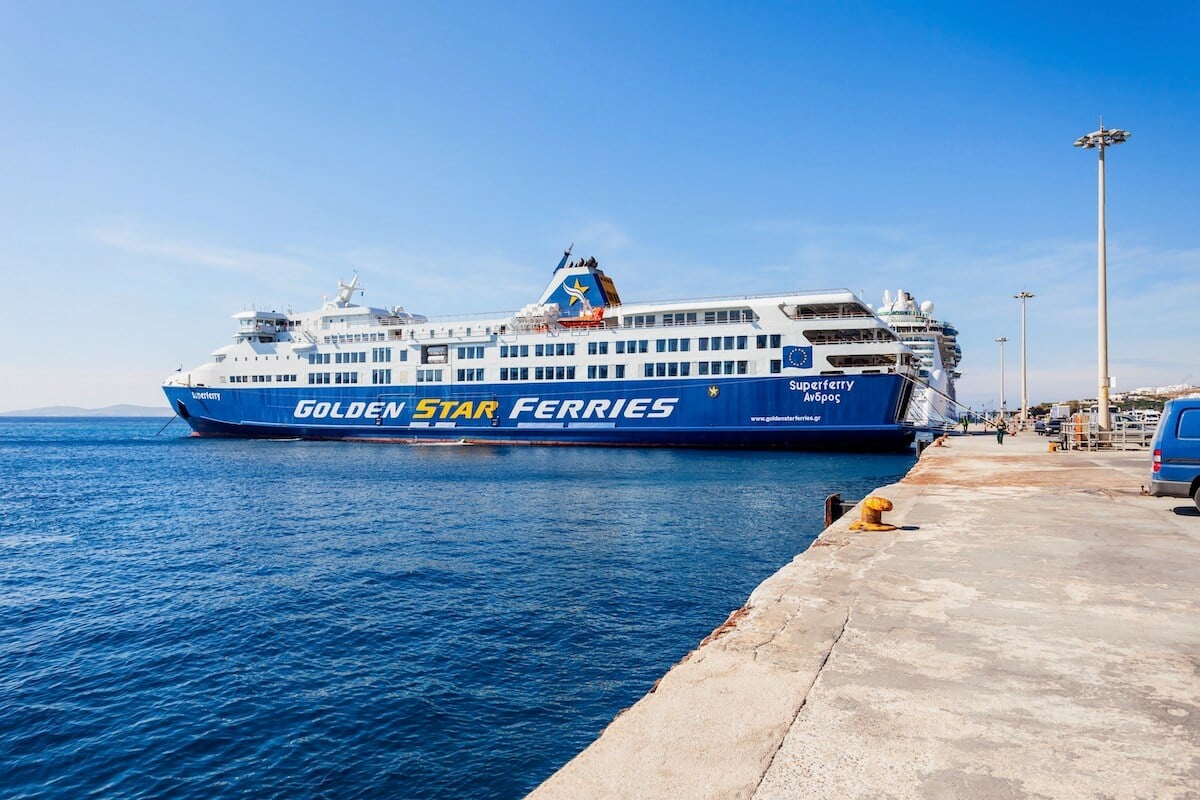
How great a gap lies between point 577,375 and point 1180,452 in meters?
40.2

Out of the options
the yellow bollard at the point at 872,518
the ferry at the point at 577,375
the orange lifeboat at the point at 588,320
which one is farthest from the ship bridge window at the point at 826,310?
the yellow bollard at the point at 872,518

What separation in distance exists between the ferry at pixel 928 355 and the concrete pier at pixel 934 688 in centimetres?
3842

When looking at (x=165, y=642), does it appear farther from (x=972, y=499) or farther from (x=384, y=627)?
(x=972, y=499)

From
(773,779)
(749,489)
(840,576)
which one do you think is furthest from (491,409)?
(773,779)

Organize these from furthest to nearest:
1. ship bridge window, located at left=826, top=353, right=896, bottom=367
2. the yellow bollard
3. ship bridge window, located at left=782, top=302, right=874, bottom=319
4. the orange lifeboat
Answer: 1. the orange lifeboat
2. ship bridge window, located at left=782, top=302, right=874, bottom=319
3. ship bridge window, located at left=826, top=353, right=896, bottom=367
4. the yellow bollard

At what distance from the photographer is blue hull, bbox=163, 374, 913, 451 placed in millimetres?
42781

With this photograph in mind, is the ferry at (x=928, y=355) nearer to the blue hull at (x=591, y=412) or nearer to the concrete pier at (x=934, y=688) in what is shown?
the blue hull at (x=591, y=412)

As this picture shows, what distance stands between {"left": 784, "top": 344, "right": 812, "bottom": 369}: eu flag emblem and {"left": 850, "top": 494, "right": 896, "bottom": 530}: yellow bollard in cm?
3406

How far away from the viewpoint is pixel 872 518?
34.6ft

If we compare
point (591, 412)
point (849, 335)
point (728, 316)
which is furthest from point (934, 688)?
point (591, 412)

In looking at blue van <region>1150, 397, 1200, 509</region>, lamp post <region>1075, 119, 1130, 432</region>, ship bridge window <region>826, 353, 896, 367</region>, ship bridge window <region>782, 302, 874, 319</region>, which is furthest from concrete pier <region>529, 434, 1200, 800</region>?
ship bridge window <region>782, 302, 874, 319</region>

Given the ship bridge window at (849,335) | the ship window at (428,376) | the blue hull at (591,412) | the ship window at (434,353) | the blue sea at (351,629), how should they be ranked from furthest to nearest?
the ship window at (434,353) → the ship window at (428,376) → the ship bridge window at (849,335) → the blue hull at (591,412) → the blue sea at (351,629)

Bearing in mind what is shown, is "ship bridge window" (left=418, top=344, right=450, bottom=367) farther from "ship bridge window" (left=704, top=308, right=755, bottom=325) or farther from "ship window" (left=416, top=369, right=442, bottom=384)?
"ship bridge window" (left=704, top=308, right=755, bottom=325)

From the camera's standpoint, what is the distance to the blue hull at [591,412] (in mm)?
42781
